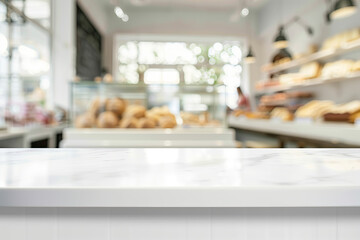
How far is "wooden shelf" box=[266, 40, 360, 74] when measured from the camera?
4277 mm

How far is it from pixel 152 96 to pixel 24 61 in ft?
8.64

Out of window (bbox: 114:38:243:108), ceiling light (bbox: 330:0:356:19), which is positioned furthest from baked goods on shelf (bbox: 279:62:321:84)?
window (bbox: 114:38:243:108)

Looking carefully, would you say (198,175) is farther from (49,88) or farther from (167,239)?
(49,88)

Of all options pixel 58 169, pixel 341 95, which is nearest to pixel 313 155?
pixel 58 169

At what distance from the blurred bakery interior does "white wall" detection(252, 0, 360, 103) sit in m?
0.02

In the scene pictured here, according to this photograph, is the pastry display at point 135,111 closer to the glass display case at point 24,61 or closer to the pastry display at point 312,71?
the glass display case at point 24,61

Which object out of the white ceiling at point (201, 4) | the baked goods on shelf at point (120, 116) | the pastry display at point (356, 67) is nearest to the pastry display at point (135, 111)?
the baked goods on shelf at point (120, 116)

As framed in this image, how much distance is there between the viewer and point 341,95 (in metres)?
4.90

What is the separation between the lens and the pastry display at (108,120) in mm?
2449

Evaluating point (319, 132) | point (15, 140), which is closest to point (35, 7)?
point (15, 140)

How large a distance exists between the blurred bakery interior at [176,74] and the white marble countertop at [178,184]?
5.64ft

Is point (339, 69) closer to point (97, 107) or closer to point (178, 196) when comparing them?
point (97, 107)

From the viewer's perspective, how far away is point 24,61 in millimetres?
4297

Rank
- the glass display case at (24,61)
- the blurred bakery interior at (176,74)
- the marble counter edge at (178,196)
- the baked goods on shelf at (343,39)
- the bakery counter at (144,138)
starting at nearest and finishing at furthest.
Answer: the marble counter edge at (178,196) < the bakery counter at (144,138) < the blurred bakery interior at (176,74) < the glass display case at (24,61) < the baked goods on shelf at (343,39)
